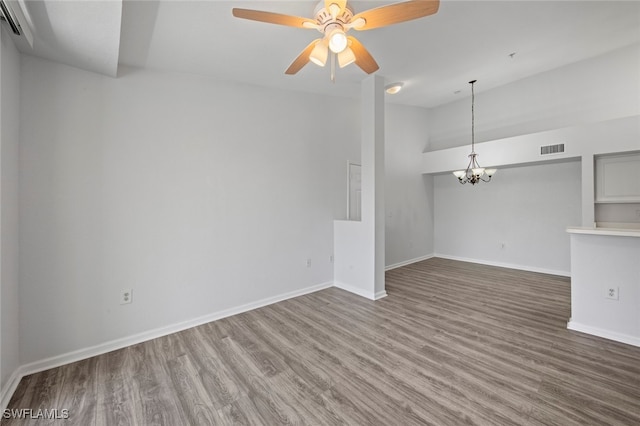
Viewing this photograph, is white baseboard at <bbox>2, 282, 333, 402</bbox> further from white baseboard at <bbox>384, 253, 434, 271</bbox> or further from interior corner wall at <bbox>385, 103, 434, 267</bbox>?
interior corner wall at <bbox>385, 103, 434, 267</bbox>

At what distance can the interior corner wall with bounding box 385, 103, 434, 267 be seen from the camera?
5.09 metres

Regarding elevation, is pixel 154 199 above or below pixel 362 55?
below

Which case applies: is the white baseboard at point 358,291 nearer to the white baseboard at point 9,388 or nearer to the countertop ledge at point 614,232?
the countertop ledge at point 614,232

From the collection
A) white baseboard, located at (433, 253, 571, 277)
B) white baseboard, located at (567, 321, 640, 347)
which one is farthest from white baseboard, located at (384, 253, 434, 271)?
white baseboard, located at (567, 321, 640, 347)

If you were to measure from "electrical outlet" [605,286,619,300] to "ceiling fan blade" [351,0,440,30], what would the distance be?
307 cm

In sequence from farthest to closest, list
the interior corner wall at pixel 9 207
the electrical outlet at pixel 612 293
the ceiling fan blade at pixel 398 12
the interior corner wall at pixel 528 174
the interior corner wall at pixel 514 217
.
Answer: the interior corner wall at pixel 514 217 → the interior corner wall at pixel 528 174 → the electrical outlet at pixel 612 293 → the interior corner wall at pixel 9 207 → the ceiling fan blade at pixel 398 12

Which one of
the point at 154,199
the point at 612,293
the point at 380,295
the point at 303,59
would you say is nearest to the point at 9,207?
the point at 154,199

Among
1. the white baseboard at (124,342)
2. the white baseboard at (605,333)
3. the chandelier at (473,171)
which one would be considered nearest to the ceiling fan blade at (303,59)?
the white baseboard at (124,342)

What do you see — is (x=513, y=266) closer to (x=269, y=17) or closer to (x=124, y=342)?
(x=269, y=17)

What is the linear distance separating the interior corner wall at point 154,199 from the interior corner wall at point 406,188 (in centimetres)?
190

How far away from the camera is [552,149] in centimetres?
399

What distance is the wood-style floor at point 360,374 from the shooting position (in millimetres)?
1604

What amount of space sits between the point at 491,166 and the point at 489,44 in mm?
2407

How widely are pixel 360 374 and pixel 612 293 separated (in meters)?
2.63
